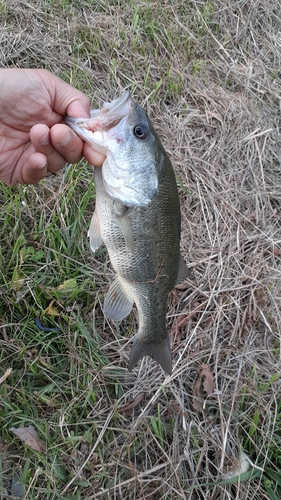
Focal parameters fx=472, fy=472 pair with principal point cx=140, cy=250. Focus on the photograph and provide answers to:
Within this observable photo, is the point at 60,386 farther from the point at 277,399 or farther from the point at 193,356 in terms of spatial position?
the point at 277,399

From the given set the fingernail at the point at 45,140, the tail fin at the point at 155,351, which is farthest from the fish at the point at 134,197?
the tail fin at the point at 155,351

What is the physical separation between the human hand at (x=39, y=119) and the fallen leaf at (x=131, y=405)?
1.26m

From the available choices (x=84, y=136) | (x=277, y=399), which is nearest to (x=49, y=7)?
(x=84, y=136)

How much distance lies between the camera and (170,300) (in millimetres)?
2883

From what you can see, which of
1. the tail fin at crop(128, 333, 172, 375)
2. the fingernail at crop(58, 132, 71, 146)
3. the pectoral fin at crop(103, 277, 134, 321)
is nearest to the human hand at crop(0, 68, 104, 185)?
the fingernail at crop(58, 132, 71, 146)

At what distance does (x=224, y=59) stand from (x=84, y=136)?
284 cm

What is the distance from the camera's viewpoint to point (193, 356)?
2.66 m

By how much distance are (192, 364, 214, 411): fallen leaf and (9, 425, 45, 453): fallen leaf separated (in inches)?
32.1

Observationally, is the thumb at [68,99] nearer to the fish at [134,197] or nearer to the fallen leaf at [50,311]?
the fish at [134,197]

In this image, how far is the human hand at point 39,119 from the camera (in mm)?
Answer: 1854

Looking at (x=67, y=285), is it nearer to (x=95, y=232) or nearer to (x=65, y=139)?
(x=95, y=232)

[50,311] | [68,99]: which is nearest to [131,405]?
[50,311]

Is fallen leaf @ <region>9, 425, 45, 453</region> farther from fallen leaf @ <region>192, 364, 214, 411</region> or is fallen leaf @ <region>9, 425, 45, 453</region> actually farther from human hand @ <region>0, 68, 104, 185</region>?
human hand @ <region>0, 68, 104, 185</region>

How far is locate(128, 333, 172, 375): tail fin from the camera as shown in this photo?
208 cm
